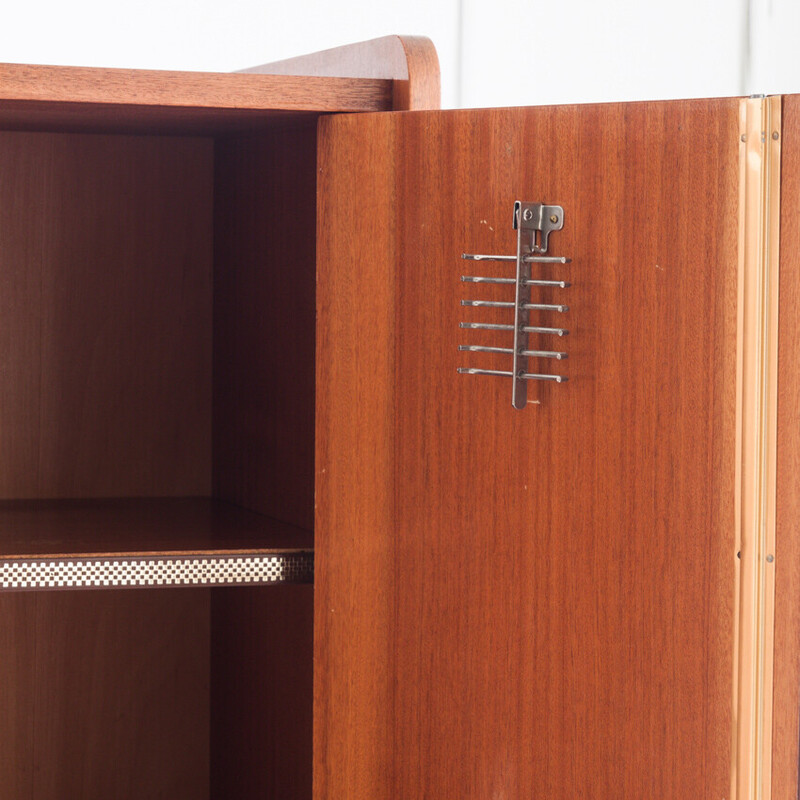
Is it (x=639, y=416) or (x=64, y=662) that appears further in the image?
(x=64, y=662)

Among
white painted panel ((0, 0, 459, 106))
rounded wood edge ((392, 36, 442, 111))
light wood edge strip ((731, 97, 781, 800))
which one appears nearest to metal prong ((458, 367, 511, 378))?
light wood edge strip ((731, 97, 781, 800))

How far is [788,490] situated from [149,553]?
82 centimetres

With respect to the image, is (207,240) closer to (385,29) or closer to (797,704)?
(797,704)

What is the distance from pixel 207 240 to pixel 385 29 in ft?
5.90

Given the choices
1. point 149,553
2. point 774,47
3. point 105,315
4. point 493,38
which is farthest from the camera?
point 493,38

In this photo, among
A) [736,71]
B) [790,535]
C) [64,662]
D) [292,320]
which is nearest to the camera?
[790,535]

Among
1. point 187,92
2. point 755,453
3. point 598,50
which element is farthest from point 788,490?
point 598,50

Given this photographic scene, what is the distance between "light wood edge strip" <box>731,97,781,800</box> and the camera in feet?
3.70

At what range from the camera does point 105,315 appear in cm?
213

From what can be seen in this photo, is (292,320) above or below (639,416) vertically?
above

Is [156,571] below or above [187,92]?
below

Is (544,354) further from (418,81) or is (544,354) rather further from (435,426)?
(418,81)

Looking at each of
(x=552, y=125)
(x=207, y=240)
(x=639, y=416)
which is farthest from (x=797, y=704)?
(x=207, y=240)

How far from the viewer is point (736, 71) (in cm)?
322
